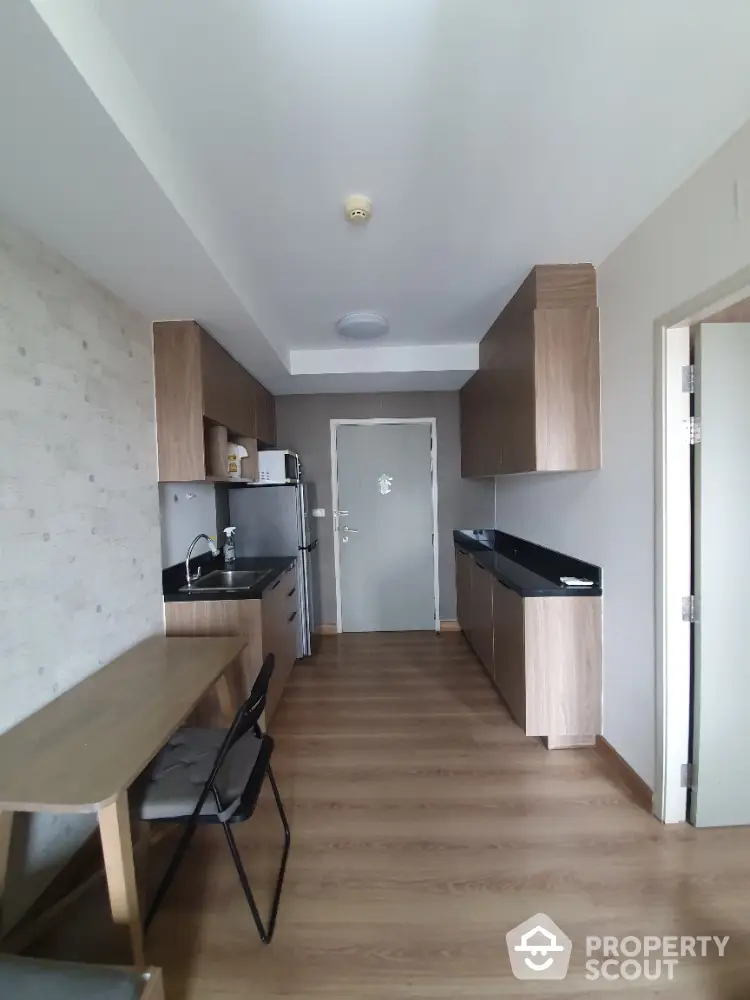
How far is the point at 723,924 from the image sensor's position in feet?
4.69

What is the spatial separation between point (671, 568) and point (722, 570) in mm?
179

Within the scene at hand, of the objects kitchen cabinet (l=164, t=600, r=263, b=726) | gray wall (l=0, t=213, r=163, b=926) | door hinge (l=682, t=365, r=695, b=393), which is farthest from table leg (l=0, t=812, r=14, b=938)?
door hinge (l=682, t=365, r=695, b=393)

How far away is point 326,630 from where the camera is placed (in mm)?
4332

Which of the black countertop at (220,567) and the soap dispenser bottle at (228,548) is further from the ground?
the soap dispenser bottle at (228,548)

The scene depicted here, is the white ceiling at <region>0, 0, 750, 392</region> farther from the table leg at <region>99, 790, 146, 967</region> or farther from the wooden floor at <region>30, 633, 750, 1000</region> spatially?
the wooden floor at <region>30, 633, 750, 1000</region>

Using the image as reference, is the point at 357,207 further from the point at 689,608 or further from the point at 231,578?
the point at 231,578

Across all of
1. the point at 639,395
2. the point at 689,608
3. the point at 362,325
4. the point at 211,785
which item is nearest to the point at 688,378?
the point at 639,395

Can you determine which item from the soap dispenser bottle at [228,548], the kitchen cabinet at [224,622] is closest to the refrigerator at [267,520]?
the soap dispenser bottle at [228,548]

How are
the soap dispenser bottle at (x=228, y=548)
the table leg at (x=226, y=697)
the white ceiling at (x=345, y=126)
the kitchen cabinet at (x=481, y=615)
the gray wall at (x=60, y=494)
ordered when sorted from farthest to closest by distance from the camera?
the soap dispenser bottle at (x=228, y=548)
the kitchen cabinet at (x=481, y=615)
the table leg at (x=226, y=697)
the gray wall at (x=60, y=494)
the white ceiling at (x=345, y=126)

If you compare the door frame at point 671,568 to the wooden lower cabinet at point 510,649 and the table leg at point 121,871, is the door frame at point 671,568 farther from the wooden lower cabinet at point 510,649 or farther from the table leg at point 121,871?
the table leg at point 121,871

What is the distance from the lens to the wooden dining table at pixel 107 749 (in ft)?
3.55

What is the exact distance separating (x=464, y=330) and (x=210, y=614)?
247 centimetres

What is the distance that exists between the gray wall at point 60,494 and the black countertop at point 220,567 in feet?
0.92

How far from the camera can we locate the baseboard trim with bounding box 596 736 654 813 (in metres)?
1.93
